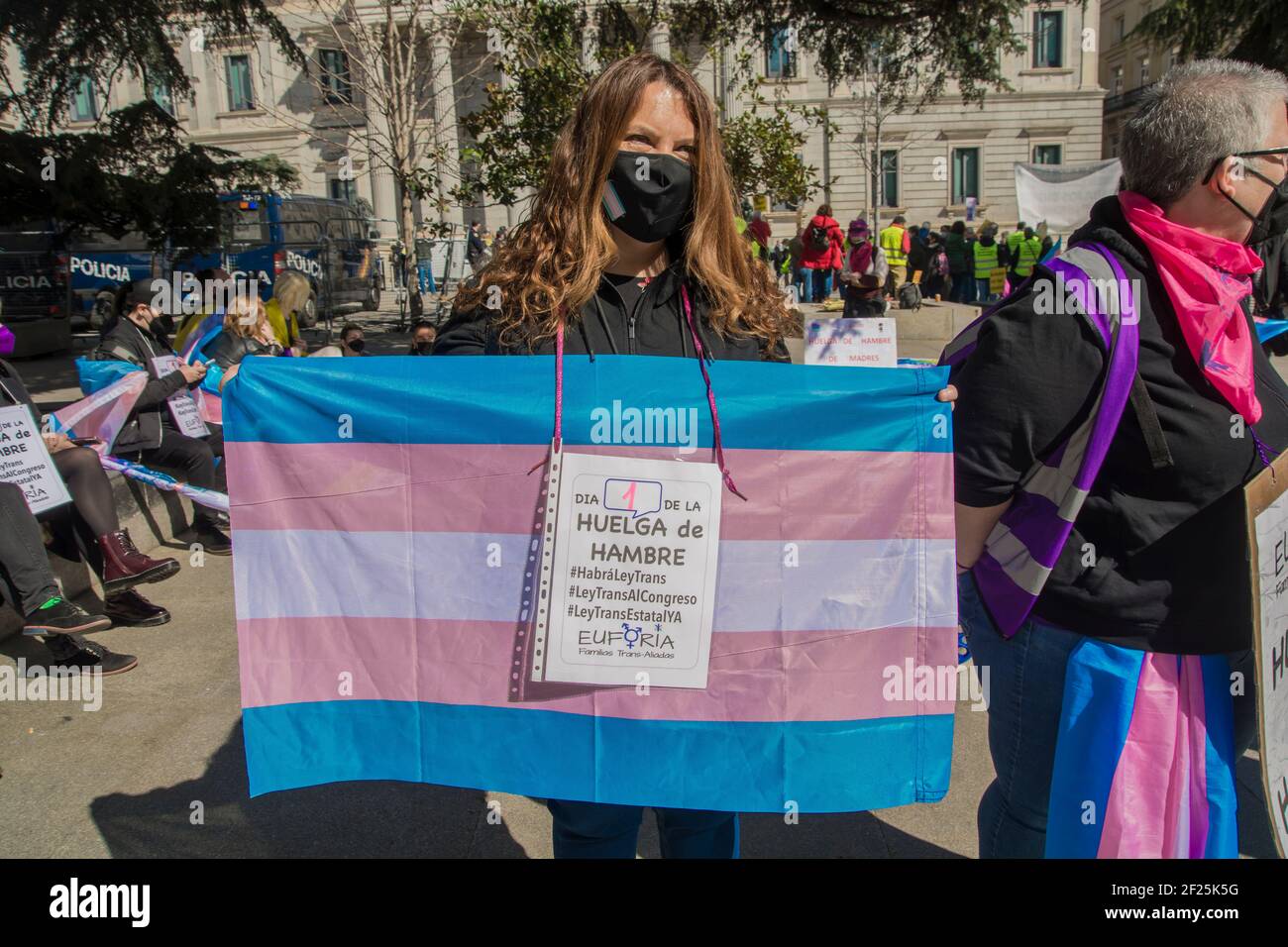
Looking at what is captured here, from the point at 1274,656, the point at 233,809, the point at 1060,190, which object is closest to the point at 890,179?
the point at 1060,190

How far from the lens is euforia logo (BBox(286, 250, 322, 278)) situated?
16547 millimetres

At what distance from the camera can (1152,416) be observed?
1.84m

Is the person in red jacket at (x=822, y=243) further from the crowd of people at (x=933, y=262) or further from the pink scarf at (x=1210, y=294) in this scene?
the pink scarf at (x=1210, y=294)

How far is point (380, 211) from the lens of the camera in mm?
42938

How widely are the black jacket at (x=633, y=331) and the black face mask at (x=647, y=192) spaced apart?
0.36 ft

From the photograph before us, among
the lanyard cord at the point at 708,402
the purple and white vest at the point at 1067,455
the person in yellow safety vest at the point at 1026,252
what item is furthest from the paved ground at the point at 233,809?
the person in yellow safety vest at the point at 1026,252

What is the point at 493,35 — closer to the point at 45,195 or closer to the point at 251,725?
the point at 45,195

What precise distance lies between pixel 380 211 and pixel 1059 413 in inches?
1747

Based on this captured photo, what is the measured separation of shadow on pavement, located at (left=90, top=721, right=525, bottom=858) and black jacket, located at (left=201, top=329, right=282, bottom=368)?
4.29 meters

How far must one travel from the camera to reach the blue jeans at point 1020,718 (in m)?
2.01

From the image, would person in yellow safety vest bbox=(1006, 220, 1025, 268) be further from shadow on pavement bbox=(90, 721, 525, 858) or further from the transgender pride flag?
the transgender pride flag
